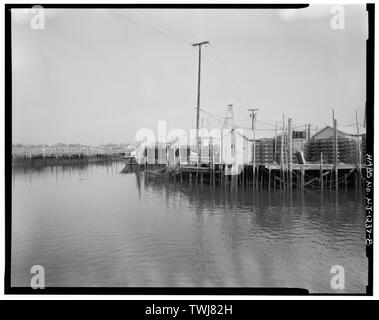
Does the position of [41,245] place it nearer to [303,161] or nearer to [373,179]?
[373,179]

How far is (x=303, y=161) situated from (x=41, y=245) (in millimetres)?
10778

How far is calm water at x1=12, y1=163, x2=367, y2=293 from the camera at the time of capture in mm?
3936

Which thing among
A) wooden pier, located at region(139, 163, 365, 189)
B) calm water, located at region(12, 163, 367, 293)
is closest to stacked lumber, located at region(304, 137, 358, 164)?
wooden pier, located at region(139, 163, 365, 189)

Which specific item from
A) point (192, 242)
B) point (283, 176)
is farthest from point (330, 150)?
point (192, 242)

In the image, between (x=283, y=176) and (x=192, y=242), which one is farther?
(x=283, y=176)

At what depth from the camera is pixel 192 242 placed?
5285 millimetres

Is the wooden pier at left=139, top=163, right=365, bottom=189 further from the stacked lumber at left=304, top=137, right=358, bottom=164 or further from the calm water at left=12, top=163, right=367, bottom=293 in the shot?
the calm water at left=12, top=163, right=367, bottom=293

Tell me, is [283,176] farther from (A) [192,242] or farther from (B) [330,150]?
(A) [192,242]

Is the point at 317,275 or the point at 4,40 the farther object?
the point at 317,275

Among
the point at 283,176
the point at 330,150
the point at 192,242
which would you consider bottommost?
the point at 192,242

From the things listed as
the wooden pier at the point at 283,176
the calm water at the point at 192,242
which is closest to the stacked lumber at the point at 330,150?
the wooden pier at the point at 283,176

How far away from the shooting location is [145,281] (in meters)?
3.84

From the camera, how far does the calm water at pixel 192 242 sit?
3.94m
